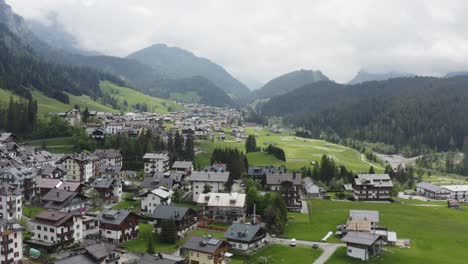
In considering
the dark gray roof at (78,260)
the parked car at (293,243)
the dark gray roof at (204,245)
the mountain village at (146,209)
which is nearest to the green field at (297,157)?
the mountain village at (146,209)

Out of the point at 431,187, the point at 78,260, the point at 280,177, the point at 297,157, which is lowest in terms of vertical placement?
the point at 78,260

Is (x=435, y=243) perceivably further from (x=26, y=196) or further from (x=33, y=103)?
(x=33, y=103)

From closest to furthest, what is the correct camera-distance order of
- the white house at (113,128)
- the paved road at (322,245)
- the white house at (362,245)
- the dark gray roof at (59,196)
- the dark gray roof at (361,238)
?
the white house at (362,245) < the dark gray roof at (361,238) < the paved road at (322,245) < the dark gray roof at (59,196) < the white house at (113,128)

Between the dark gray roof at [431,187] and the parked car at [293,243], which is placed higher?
the dark gray roof at [431,187]

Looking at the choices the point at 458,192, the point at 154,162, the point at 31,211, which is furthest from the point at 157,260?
the point at 458,192

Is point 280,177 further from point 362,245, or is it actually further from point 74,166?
point 74,166

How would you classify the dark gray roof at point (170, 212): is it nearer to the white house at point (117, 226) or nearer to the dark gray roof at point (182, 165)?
the white house at point (117, 226)

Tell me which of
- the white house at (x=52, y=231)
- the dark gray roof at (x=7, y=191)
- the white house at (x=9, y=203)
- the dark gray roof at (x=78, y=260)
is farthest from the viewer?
the dark gray roof at (x=7, y=191)
